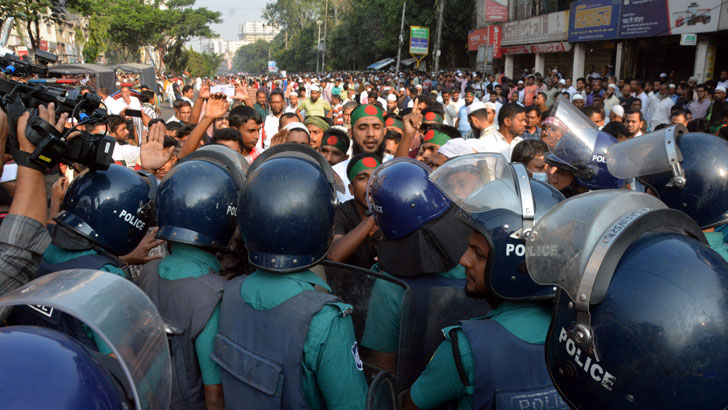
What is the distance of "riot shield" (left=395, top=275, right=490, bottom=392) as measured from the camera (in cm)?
A: 233

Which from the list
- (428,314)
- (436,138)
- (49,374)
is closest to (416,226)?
(428,314)

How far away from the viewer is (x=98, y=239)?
242cm

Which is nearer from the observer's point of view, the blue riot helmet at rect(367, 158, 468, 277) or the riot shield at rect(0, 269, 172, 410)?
the riot shield at rect(0, 269, 172, 410)

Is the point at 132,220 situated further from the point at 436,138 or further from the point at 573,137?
the point at 436,138

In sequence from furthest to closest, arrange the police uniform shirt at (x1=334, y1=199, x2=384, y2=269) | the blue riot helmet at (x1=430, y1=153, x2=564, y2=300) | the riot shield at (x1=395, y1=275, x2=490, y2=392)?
the police uniform shirt at (x1=334, y1=199, x2=384, y2=269) < the riot shield at (x1=395, y1=275, x2=490, y2=392) < the blue riot helmet at (x1=430, y1=153, x2=564, y2=300)

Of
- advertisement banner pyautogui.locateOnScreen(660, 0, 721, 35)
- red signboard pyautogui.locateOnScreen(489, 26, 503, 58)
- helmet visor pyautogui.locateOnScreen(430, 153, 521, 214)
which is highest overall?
red signboard pyautogui.locateOnScreen(489, 26, 503, 58)

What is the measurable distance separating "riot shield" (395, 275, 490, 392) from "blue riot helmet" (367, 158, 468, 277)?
0.08m

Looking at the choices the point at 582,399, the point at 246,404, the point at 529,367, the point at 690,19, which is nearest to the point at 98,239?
the point at 246,404

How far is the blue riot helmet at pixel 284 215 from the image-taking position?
1903 millimetres

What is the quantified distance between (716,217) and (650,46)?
21.4 meters

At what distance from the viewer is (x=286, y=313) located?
6.04 feet

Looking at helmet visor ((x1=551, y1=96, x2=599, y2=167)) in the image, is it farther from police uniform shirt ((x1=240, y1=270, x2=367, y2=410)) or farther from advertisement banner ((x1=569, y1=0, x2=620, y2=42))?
advertisement banner ((x1=569, y1=0, x2=620, y2=42))

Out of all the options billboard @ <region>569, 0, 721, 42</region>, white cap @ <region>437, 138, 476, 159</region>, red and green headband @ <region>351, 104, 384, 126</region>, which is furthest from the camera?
billboard @ <region>569, 0, 721, 42</region>

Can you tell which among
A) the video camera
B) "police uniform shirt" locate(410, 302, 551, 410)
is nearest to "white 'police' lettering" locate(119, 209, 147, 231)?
the video camera
